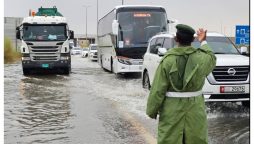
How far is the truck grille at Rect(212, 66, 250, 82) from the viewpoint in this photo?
9.72 meters

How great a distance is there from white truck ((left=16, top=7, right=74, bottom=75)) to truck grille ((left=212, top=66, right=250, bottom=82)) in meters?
13.1

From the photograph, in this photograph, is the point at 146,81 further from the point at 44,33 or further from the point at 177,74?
the point at 177,74

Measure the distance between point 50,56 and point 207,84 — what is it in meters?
13.5

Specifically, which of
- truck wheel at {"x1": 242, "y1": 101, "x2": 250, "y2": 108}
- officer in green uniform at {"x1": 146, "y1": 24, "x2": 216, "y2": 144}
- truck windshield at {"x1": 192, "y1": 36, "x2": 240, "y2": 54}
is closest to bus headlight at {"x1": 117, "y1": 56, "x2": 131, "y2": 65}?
truck windshield at {"x1": 192, "y1": 36, "x2": 240, "y2": 54}

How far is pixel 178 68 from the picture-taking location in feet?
14.0

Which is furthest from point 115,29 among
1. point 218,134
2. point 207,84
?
point 218,134

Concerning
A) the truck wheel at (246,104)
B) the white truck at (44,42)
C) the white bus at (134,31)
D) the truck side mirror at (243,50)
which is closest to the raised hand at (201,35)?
the truck wheel at (246,104)

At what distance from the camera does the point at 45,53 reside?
2177 cm

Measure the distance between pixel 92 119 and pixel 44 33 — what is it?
1307 centimetres

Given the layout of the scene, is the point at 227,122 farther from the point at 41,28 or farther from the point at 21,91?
the point at 41,28

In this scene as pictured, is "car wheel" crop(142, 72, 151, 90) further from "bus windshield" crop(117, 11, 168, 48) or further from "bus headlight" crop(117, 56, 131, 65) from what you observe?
"bus windshield" crop(117, 11, 168, 48)

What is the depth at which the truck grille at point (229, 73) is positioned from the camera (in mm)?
9719

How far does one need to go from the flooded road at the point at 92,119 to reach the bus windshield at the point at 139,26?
5040 mm

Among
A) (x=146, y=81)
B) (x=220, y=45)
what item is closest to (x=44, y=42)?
(x=146, y=81)
